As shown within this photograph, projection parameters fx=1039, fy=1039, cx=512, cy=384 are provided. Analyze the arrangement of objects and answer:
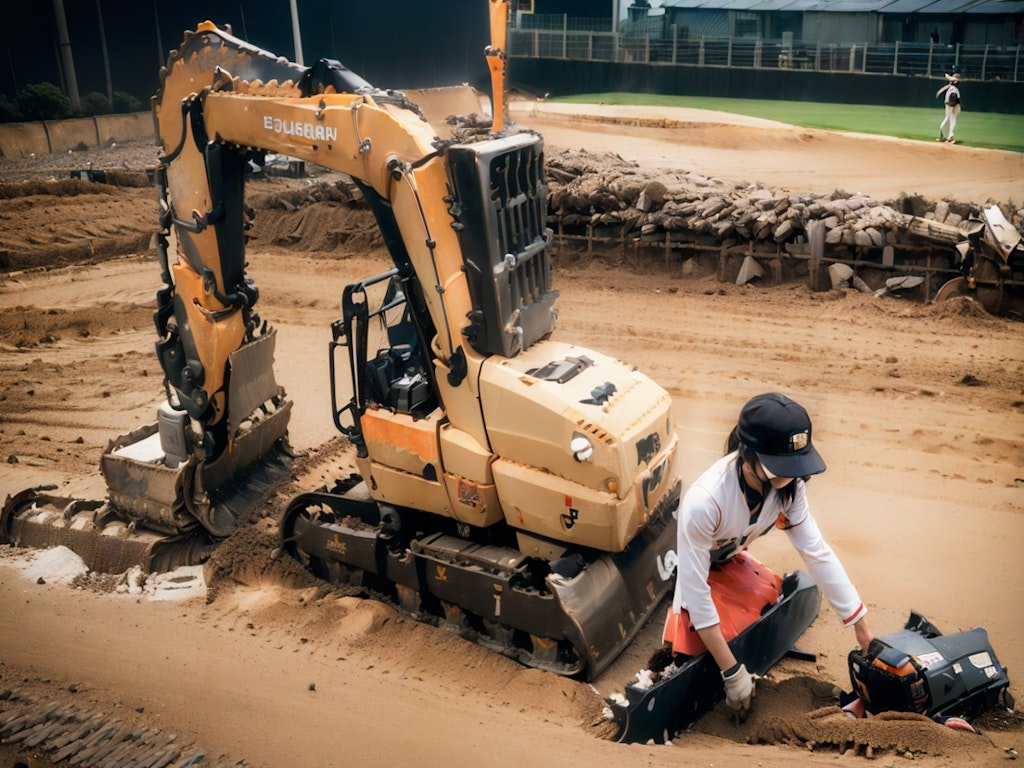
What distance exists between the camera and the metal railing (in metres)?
26.1

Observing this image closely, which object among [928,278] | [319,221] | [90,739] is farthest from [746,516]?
[319,221]

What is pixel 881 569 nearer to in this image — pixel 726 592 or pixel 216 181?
pixel 726 592

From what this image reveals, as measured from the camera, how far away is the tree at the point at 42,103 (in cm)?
2323

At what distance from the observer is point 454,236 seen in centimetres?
583

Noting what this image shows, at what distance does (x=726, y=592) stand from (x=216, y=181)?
159 inches

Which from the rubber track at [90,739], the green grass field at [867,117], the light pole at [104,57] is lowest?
the rubber track at [90,739]

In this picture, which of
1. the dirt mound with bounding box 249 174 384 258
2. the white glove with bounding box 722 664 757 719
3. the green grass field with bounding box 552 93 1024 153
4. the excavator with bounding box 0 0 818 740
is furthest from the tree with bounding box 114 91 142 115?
the white glove with bounding box 722 664 757 719

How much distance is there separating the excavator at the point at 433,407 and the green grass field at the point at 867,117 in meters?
→ 18.2

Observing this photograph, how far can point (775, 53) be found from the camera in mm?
31547

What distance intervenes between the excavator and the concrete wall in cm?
1611

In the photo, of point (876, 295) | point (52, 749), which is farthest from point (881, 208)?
point (52, 749)

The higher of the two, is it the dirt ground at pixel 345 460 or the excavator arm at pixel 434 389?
the excavator arm at pixel 434 389

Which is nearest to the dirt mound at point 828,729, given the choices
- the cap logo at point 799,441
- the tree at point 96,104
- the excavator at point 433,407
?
the excavator at point 433,407

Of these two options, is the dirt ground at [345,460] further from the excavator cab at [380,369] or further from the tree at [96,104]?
the tree at [96,104]
